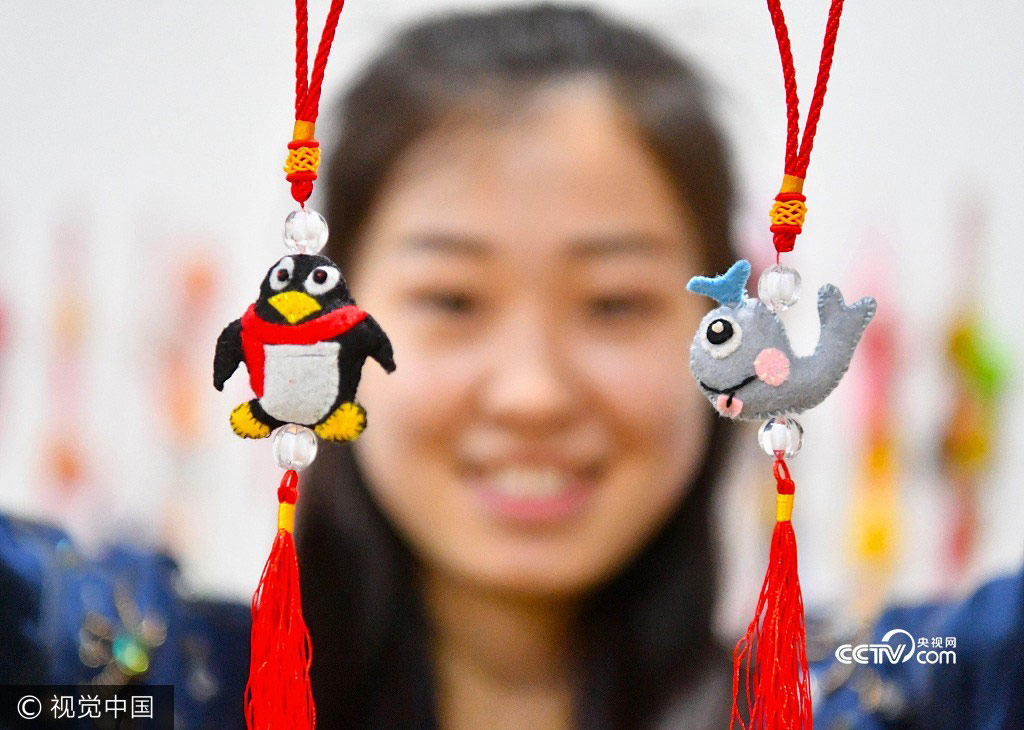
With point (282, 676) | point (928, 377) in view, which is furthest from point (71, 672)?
point (928, 377)

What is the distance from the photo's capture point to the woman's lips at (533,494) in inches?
28.1

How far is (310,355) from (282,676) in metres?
0.18

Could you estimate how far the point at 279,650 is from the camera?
53 cm

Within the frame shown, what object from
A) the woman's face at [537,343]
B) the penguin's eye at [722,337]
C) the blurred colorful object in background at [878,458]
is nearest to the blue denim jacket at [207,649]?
the blurred colorful object in background at [878,458]

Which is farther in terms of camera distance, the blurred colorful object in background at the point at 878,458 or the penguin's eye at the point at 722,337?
the blurred colorful object in background at the point at 878,458

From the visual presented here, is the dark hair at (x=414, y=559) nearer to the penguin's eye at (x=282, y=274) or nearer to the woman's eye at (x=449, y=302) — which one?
the woman's eye at (x=449, y=302)

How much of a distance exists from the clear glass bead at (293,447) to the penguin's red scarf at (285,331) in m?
0.03

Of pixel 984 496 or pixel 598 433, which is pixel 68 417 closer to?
pixel 598 433

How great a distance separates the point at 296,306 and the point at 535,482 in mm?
280

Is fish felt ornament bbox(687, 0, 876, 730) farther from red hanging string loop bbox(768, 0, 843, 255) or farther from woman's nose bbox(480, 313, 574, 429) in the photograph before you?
woman's nose bbox(480, 313, 574, 429)

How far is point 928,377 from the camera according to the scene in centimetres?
92

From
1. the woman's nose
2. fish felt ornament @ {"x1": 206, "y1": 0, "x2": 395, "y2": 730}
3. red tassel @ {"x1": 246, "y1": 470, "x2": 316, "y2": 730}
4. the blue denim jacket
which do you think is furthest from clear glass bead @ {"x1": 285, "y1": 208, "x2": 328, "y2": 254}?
the blue denim jacket

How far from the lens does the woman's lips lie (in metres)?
0.71

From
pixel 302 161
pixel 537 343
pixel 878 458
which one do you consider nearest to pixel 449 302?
pixel 537 343
